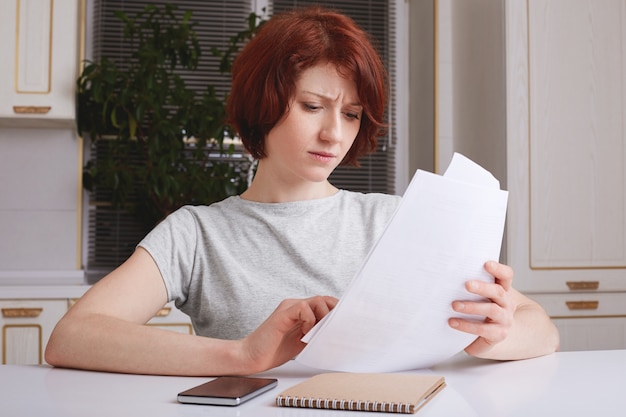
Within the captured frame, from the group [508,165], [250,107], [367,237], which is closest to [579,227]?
[508,165]

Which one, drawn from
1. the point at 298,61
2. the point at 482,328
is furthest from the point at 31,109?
the point at 482,328

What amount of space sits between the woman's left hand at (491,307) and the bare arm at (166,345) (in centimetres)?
17

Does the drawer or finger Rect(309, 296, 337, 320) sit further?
the drawer

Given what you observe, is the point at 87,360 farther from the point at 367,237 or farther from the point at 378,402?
the point at 367,237

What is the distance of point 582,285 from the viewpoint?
290 cm

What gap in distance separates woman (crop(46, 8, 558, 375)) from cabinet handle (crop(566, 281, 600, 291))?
1691mm

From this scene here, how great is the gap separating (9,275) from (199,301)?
7.05ft

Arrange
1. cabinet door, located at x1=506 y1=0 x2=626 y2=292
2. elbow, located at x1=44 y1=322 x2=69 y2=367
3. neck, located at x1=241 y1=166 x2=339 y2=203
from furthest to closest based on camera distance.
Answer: cabinet door, located at x1=506 y1=0 x2=626 y2=292 → neck, located at x1=241 y1=166 x2=339 y2=203 → elbow, located at x1=44 y1=322 x2=69 y2=367

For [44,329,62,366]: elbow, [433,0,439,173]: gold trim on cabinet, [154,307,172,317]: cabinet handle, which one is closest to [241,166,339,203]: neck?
[44,329,62,366]: elbow

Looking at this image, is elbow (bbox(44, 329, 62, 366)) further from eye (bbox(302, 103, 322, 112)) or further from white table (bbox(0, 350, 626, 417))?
eye (bbox(302, 103, 322, 112))

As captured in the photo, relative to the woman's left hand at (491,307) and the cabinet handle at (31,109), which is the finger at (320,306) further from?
the cabinet handle at (31,109)

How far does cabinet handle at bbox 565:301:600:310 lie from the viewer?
2.89m

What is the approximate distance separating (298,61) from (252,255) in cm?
36

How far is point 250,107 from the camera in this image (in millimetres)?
1319
